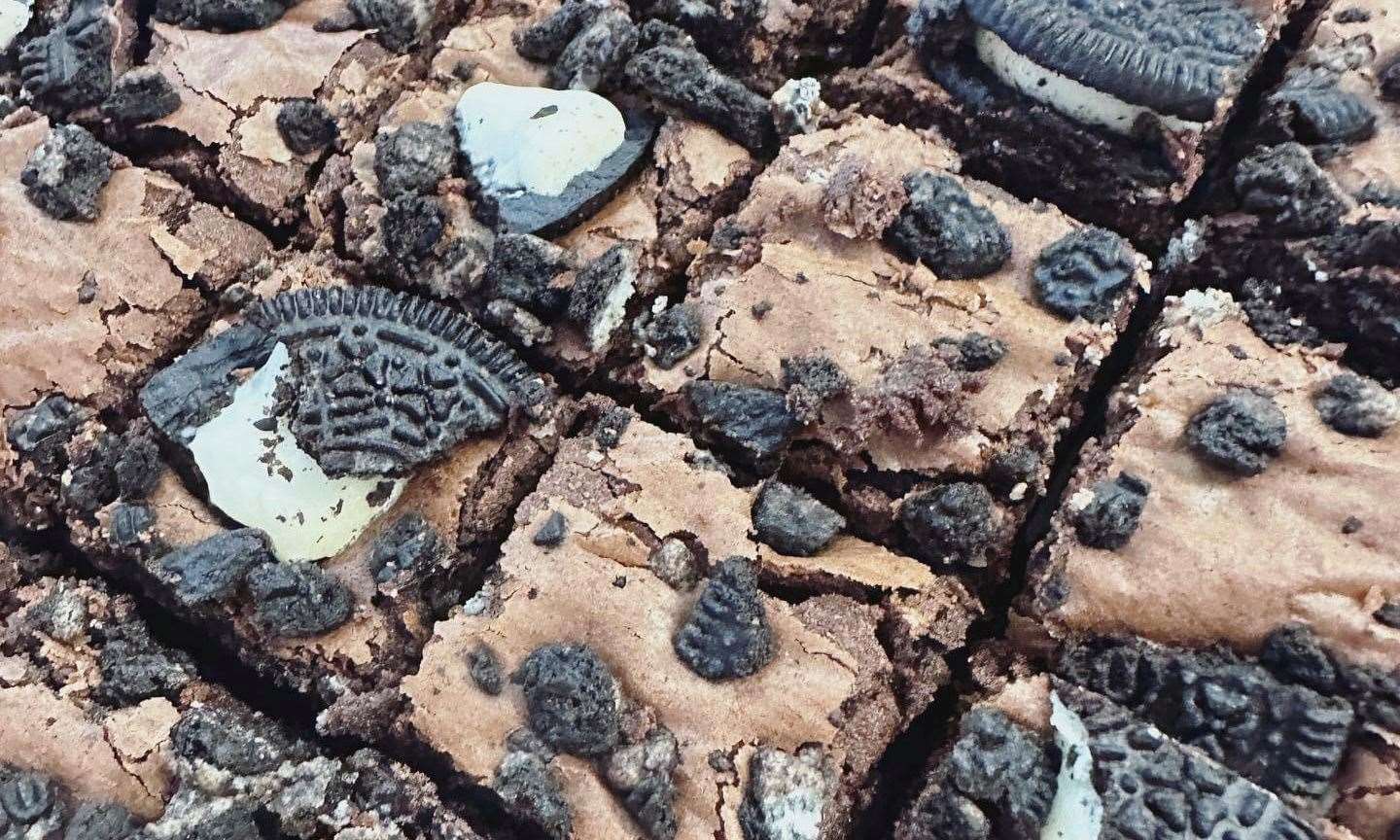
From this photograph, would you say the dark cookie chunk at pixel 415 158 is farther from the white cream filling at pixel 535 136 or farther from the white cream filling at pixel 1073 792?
the white cream filling at pixel 1073 792

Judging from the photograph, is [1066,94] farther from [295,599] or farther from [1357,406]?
[295,599]

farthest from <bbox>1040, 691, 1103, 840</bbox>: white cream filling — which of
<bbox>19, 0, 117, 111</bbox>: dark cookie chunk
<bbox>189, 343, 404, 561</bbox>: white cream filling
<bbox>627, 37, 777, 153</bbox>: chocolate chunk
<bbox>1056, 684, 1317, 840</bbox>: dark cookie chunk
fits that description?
<bbox>19, 0, 117, 111</bbox>: dark cookie chunk

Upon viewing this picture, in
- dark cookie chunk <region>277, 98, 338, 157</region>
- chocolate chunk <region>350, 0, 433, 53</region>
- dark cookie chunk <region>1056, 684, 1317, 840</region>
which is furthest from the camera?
chocolate chunk <region>350, 0, 433, 53</region>

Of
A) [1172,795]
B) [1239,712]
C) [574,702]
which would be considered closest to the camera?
[1172,795]

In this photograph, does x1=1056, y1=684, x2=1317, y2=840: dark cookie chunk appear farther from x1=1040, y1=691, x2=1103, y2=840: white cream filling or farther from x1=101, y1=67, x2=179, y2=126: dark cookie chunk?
x1=101, y1=67, x2=179, y2=126: dark cookie chunk

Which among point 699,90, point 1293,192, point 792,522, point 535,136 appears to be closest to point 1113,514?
point 792,522

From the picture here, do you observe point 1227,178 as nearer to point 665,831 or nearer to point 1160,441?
point 1160,441
